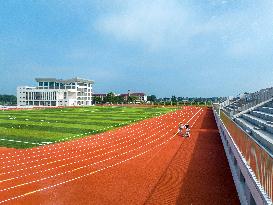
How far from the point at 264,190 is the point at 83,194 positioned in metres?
6.81

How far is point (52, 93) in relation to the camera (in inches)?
4279

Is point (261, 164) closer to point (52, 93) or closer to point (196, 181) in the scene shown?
point (196, 181)

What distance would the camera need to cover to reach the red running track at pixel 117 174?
36.1 ft

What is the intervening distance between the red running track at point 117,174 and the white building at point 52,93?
295 ft

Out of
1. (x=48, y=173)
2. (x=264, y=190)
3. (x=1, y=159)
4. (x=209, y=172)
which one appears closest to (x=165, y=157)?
(x=209, y=172)

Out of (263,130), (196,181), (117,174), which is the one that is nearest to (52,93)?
(117,174)

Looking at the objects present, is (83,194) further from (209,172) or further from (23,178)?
(209,172)

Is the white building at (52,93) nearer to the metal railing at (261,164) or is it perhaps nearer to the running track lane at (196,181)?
the running track lane at (196,181)

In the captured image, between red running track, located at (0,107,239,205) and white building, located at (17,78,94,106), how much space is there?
295 feet

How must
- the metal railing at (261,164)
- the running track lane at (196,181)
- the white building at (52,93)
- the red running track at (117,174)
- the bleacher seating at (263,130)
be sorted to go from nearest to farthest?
the metal railing at (261,164) → the bleacher seating at (263,130) → the running track lane at (196,181) → the red running track at (117,174) → the white building at (52,93)

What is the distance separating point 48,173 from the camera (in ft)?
46.7

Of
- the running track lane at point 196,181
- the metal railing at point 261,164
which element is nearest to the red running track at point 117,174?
the running track lane at point 196,181

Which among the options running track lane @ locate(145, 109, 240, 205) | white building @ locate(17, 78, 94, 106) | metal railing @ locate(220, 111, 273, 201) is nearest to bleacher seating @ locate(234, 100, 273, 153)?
metal railing @ locate(220, 111, 273, 201)

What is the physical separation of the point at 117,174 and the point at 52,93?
9873 cm
